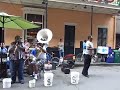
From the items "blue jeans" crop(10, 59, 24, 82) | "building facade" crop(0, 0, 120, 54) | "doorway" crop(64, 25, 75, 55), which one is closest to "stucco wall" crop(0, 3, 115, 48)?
"building facade" crop(0, 0, 120, 54)

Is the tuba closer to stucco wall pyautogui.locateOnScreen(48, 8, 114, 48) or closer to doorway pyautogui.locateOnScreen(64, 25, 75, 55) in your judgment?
stucco wall pyautogui.locateOnScreen(48, 8, 114, 48)

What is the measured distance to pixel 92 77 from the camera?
1572 centimetres

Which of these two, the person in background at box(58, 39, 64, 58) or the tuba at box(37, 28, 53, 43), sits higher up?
the tuba at box(37, 28, 53, 43)

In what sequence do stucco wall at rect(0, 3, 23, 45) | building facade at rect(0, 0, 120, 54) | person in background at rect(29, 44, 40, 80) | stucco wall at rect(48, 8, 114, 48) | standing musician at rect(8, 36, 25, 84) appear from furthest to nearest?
stucco wall at rect(48, 8, 114, 48), building facade at rect(0, 0, 120, 54), stucco wall at rect(0, 3, 23, 45), person in background at rect(29, 44, 40, 80), standing musician at rect(8, 36, 25, 84)

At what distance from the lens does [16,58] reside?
1313 centimetres

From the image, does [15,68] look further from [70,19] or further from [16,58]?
[70,19]

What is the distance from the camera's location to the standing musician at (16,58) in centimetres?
1314

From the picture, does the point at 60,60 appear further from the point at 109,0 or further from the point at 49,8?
→ the point at 109,0

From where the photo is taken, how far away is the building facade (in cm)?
2423

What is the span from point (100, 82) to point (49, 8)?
12.4 m

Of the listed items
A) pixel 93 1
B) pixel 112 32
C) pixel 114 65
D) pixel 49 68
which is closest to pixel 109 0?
pixel 93 1

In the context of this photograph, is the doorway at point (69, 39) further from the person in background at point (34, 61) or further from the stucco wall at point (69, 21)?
the person in background at point (34, 61)

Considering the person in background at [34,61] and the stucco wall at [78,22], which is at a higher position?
the stucco wall at [78,22]

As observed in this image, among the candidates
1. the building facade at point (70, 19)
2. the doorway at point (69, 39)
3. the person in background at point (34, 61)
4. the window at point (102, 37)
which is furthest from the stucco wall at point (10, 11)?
the person in background at point (34, 61)
